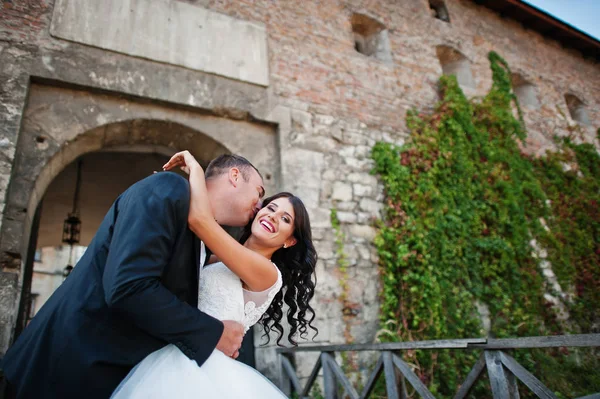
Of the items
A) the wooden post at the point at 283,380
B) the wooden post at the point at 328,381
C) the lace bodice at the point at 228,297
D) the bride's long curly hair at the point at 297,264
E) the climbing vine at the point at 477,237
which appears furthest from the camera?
the climbing vine at the point at 477,237

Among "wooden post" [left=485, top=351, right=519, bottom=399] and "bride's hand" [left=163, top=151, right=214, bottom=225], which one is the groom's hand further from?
"wooden post" [left=485, top=351, right=519, bottom=399]

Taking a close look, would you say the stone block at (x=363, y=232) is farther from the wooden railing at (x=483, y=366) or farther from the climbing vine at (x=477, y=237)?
the wooden railing at (x=483, y=366)

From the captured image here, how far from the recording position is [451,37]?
716 centimetres

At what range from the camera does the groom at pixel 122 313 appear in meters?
1.33

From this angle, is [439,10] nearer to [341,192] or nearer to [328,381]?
[341,192]

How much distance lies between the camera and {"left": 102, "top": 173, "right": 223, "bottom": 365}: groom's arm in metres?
1.30

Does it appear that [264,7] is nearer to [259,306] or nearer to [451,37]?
[451,37]

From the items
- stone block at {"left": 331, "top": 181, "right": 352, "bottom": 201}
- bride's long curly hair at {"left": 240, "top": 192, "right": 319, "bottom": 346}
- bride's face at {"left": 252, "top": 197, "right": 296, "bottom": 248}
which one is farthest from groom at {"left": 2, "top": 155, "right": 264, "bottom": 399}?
stone block at {"left": 331, "top": 181, "right": 352, "bottom": 201}

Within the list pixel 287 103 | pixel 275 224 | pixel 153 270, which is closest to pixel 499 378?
pixel 275 224

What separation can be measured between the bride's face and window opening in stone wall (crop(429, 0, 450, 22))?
22.5 feet

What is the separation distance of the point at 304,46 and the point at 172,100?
2115mm

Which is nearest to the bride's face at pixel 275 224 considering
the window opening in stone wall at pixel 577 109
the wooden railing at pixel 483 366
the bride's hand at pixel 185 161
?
the bride's hand at pixel 185 161

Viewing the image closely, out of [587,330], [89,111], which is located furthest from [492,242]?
[89,111]

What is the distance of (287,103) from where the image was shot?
4832 millimetres
